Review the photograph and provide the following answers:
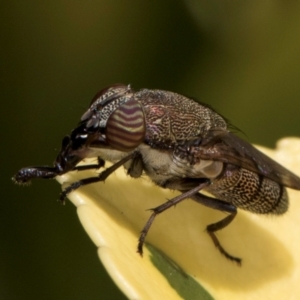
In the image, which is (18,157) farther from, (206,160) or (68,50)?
(206,160)

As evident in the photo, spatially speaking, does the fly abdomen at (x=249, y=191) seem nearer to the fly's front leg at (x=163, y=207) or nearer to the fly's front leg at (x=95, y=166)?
the fly's front leg at (x=163, y=207)

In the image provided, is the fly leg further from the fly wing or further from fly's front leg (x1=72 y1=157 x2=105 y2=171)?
fly's front leg (x1=72 y1=157 x2=105 y2=171)

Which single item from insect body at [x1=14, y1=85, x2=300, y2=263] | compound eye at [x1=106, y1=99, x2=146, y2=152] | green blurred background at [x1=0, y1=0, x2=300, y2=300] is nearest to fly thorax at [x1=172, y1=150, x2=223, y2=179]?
insect body at [x1=14, y1=85, x2=300, y2=263]

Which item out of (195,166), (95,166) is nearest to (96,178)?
(95,166)

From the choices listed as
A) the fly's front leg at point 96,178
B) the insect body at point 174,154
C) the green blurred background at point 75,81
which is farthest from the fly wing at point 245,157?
the green blurred background at point 75,81

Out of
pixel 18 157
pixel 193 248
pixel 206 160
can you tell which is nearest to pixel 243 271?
pixel 193 248
